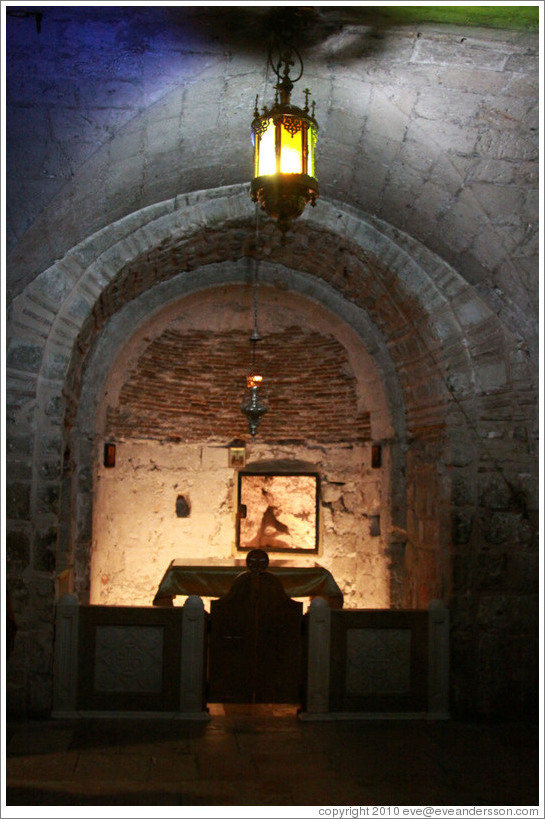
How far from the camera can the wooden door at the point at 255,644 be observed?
510 centimetres

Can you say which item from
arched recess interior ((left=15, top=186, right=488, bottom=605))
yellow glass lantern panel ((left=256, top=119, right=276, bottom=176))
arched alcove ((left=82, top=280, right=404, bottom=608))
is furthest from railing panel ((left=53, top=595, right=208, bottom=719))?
yellow glass lantern panel ((left=256, top=119, right=276, bottom=176))

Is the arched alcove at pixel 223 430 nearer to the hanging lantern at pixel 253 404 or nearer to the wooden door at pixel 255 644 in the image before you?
the hanging lantern at pixel 253 404

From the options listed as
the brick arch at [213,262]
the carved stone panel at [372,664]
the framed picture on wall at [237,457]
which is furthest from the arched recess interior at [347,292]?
the framed picture on wall at [237,457]

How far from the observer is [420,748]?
15.1 ft

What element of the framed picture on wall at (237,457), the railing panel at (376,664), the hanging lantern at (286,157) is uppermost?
the hanging lantern at (286,157)

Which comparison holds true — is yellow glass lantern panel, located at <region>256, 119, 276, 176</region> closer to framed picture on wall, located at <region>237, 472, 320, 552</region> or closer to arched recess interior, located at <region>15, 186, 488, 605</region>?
arched recess interior, located at <region>15, 186, 488, 605</region>

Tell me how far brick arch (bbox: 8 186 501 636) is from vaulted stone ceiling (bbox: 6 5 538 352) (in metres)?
0.16

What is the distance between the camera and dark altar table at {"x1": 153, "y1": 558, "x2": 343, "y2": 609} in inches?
239

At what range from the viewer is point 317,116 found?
463 centimetres

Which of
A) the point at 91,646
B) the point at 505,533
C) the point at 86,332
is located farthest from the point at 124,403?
the point at 505,533

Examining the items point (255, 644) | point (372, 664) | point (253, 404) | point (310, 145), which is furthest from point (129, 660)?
point (310, 145)

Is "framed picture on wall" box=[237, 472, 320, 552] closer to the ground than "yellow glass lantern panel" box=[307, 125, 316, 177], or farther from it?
closer to the ground

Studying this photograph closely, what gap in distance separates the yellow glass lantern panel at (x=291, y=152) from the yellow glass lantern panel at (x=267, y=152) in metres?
0.05

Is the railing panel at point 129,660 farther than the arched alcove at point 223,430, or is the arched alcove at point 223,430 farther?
the arched alcove at point 223,430
